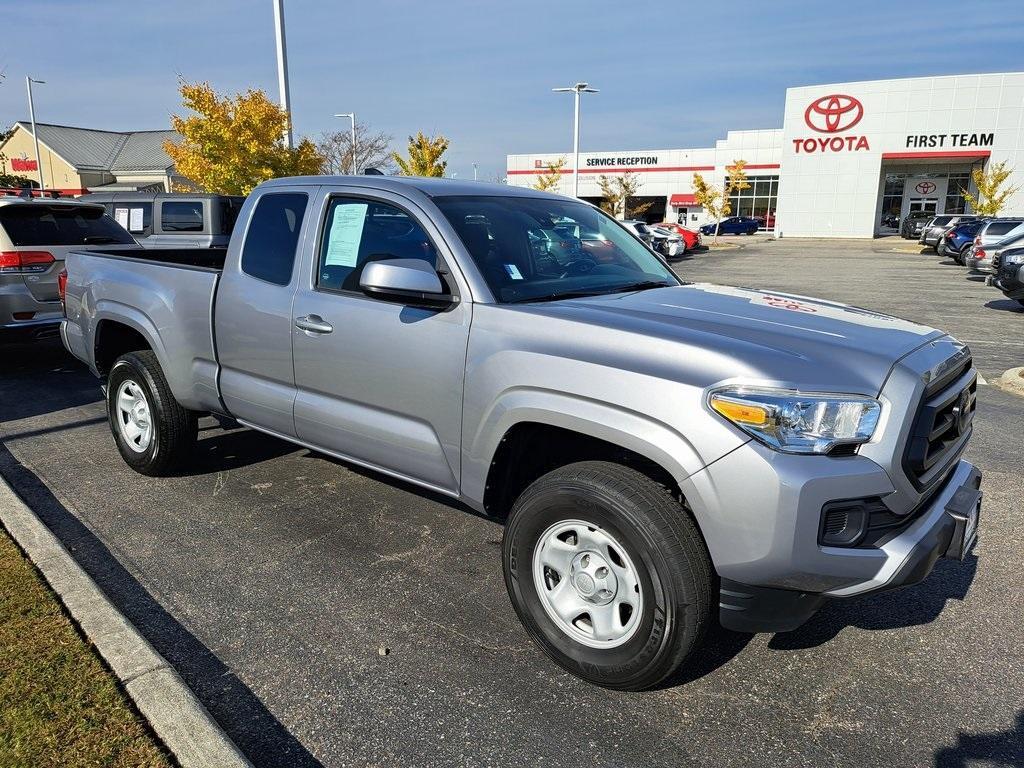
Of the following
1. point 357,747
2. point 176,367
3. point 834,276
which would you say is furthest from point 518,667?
point 834,276

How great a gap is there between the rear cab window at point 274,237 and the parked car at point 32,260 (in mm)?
4588

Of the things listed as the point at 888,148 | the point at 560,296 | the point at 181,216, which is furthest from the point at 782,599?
the point at 888,148

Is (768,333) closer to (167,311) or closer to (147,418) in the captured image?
(167,311)

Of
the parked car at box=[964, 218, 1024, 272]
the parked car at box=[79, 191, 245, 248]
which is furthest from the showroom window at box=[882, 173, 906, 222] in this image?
the parked car at box=[79, 191, 245, 248]

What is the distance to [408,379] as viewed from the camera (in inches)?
132

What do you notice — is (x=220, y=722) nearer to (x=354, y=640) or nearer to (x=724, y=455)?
(x=354, y=640)

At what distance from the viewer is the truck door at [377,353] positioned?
10.6ft

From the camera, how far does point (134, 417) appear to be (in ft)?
16.6

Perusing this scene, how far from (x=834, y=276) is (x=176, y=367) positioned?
2128cm

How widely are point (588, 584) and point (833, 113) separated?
53.6 metres

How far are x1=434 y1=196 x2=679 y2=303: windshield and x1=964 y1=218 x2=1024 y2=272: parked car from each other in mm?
18839

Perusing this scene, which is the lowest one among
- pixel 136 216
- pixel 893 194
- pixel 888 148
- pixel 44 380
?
pixel 44 380

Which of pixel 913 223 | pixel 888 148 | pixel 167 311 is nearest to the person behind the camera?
pixel 167 311

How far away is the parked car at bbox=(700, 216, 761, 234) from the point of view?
58.1 metres
